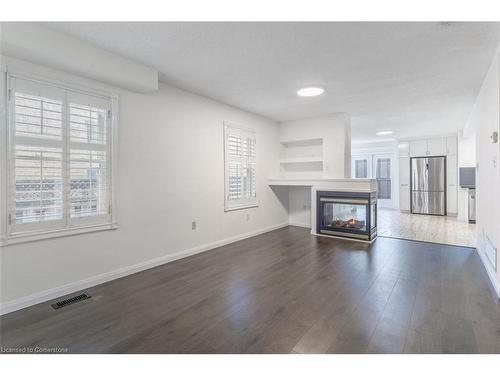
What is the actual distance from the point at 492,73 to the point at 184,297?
4053 millimetres

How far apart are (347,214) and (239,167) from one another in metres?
2.28

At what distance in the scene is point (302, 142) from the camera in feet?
19.3

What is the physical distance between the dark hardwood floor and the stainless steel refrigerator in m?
4.61

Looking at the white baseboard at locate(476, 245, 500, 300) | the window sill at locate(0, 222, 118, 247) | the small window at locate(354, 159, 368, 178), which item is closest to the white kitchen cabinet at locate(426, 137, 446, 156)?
the small window at locate(354, 159, 368, 178)

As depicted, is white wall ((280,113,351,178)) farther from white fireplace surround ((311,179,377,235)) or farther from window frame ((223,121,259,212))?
window frame ((223,121,259,212))

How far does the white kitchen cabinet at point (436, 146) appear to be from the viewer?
24.6ft

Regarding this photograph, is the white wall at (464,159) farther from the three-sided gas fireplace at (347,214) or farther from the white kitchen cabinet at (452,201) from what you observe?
the three-sided gas fireplace at (347,214)

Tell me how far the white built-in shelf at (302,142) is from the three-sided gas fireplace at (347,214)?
1.26 m

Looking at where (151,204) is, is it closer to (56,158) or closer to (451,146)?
(56,158)

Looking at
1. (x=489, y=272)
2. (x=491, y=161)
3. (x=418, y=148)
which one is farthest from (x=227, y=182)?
(x=418, y=148)

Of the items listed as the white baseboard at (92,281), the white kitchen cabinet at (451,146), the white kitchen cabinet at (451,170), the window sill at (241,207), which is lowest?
the white baseboard at (92,281)

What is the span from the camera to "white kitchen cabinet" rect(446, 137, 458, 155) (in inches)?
289

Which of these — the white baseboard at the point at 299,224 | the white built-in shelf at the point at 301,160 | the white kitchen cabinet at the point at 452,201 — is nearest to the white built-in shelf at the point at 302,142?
Answer: the white built-in shelf at the point at 301,160
